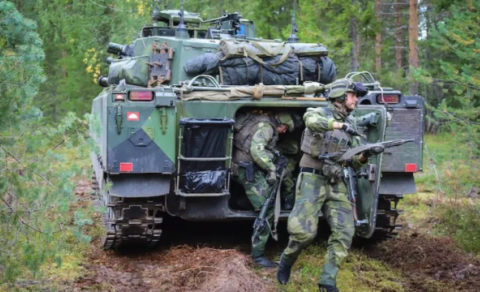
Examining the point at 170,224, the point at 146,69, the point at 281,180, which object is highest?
the point at 146,69

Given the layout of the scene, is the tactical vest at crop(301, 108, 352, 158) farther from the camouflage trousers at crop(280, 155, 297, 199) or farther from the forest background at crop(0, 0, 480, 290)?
the forest background at crop(0, 0, 480, 290)

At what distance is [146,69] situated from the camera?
9109 millimetres

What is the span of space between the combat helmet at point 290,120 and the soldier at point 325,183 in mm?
1379

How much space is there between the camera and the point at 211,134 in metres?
7.29

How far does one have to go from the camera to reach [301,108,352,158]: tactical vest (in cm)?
646

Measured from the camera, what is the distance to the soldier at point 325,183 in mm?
6309

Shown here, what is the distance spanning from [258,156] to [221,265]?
1.28 m

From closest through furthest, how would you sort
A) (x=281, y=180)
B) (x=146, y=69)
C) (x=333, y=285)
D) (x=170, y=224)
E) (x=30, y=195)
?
(x=30, y=195), (x=333, y=285), (x=281, y=180), (x=146, y=69), (x=170, y=224)

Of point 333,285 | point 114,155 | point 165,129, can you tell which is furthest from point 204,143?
point 333,285

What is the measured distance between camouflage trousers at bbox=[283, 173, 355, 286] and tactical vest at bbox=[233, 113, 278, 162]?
1329 millimetres

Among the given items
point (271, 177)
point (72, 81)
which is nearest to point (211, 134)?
point (271, 177)

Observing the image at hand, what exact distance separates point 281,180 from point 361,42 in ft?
58.1

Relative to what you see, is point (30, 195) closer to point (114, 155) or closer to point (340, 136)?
point (114, 155)

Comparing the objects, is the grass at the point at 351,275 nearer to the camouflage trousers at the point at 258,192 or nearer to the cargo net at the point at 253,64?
the camouflage trousers at the point at 258,192
